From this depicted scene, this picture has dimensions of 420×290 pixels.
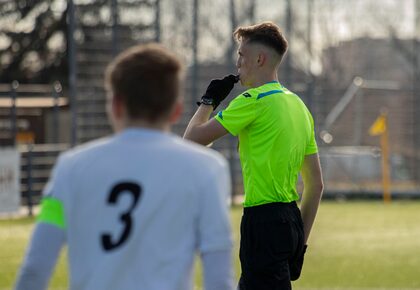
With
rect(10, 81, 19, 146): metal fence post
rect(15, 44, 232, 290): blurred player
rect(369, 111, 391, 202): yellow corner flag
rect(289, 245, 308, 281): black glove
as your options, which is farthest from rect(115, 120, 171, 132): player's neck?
rect(369, 111, 391, 202): yellow corner flag

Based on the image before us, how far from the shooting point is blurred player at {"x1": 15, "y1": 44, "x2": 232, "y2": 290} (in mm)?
3707

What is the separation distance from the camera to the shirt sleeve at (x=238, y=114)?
6.20 meters

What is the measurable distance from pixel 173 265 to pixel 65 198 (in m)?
0.39

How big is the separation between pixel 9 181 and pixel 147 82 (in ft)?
61.8

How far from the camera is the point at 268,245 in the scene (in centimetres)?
634

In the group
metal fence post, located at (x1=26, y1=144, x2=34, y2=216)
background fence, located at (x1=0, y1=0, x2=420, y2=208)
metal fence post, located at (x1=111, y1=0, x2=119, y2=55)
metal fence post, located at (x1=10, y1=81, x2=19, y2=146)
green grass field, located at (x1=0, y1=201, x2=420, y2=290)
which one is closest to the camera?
green grass field, located at (x1=0, y1=201, x2=420, y2=290)

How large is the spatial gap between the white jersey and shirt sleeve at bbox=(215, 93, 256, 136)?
95.4 inches

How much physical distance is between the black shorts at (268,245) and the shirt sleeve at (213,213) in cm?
255

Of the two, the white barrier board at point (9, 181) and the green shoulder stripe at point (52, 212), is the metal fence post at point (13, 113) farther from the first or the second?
the green shoulder stripe at point (52, 212)

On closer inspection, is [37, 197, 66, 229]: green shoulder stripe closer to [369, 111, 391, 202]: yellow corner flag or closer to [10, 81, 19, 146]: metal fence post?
[10, 81, 19, 146]: metal fence post

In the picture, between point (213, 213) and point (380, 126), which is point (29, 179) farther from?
point (213, 213)

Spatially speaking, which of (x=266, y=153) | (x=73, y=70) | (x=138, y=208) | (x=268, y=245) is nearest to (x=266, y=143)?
(x=266, y=153)

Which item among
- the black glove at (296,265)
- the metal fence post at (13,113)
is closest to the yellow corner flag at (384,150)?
the metal fence post at (13,113)

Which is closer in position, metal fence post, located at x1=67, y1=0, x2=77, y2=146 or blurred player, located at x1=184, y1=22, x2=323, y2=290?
blurred player, located at x1=184, y1=22, x2=323, y2=290
